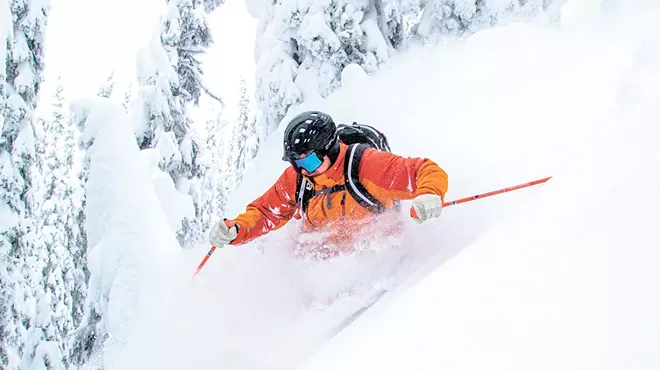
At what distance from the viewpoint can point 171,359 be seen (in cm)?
384

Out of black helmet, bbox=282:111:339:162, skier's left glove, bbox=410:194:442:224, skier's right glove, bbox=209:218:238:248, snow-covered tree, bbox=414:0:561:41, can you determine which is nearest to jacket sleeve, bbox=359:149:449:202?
skier's left glove, bbox=410:194:442:224

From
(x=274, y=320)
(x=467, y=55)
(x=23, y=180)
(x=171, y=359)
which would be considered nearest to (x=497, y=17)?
(x=467, y=55)

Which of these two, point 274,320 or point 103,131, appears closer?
point 274,320

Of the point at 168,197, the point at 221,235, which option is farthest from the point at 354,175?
the point at 168,197

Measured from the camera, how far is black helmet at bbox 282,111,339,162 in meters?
3.82

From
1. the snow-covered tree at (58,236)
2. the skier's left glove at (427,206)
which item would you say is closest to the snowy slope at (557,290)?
the skier's left glove at (427,206)

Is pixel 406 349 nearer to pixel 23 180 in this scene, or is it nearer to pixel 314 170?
pixel 314 170

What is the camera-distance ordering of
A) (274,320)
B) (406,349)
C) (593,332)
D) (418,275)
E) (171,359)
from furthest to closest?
(274,320)
(171,359)
(418,275)
(406,349)
(593,332)

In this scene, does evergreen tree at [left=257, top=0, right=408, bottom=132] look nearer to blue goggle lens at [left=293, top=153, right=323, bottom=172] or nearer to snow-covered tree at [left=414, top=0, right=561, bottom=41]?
snow-covered tree at [left=414, top=0, right=561, bottom=41]

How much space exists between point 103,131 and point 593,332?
19.0ft

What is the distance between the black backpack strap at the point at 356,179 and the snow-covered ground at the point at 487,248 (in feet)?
1.61

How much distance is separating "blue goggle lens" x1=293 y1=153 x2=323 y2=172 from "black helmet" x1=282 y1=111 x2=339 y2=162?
0.04 m

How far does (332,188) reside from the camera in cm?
414

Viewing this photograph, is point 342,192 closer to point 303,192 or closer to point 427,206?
point 303,192
